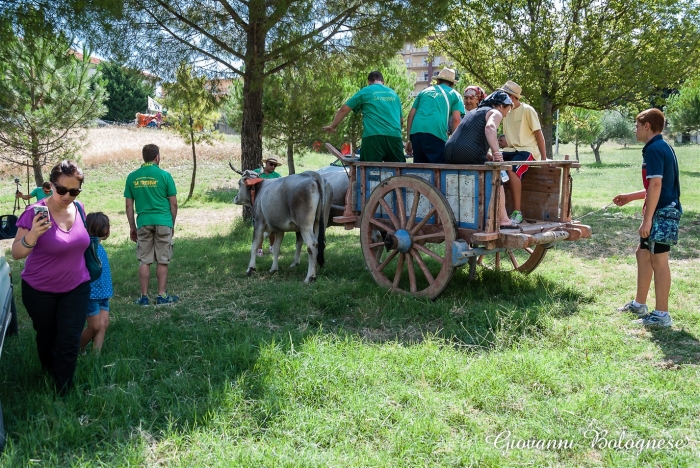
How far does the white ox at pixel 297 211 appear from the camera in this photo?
7.76 meters

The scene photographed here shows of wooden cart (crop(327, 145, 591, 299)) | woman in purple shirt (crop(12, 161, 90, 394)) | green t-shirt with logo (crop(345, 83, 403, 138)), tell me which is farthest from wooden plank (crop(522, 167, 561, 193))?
woman in purple shirt (crop(12, 161, 90, 394))

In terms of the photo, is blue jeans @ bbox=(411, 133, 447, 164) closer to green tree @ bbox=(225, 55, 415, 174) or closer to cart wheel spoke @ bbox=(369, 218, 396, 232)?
cart wheel spoke @ bbox=(369, 218, 396, 232)

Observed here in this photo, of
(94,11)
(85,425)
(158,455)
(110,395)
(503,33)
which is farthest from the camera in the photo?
(503,33)

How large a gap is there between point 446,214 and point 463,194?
0.89 ft

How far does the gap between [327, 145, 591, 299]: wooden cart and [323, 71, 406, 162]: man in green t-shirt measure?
1.27ft

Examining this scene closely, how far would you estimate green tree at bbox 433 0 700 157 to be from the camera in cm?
1260

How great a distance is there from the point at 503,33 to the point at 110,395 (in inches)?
469

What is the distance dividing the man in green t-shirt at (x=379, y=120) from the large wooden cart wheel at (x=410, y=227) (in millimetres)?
752

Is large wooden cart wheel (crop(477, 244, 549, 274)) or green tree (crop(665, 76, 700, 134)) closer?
large wooden cart wheel (crop(477, 244, 549, 274))

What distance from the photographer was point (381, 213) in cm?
691

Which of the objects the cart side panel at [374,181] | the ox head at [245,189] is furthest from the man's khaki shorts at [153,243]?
the ox head at [245,189]

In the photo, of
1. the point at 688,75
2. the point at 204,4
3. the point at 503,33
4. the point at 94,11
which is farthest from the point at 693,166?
the point at 94,11

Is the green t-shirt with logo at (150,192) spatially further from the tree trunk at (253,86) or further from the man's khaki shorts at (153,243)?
the tree trunk at (253,86)

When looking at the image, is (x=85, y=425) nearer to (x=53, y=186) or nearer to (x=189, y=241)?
(x=53, y=186)
